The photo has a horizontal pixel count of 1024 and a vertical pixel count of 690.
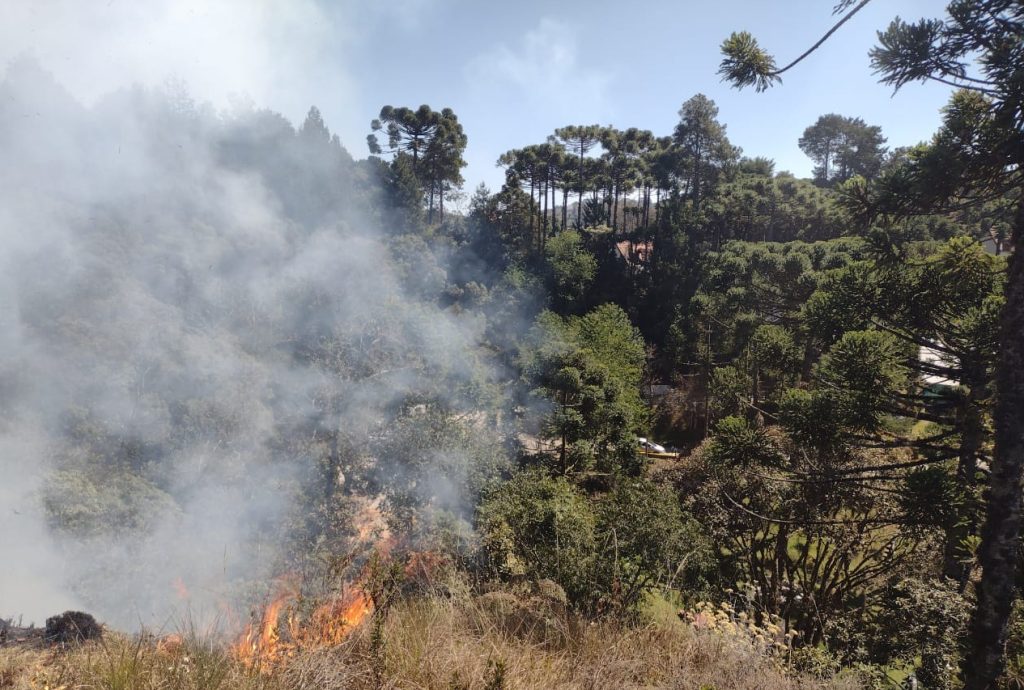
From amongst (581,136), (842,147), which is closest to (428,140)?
(581,136)

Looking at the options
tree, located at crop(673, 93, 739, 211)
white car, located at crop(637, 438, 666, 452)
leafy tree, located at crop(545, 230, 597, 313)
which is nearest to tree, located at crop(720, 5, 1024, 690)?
white car, located at crop(637, 438, 666, 452)

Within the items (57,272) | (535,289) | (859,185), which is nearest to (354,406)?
(57,272)

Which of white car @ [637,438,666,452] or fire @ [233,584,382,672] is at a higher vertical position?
fire @ [233,584,382,672]

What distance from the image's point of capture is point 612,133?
35562 mm

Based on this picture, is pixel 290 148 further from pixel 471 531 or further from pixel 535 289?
pixel 471 531

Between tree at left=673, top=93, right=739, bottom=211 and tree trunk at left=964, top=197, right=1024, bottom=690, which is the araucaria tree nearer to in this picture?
tree at left=673, top=93, right=739, bottom=211

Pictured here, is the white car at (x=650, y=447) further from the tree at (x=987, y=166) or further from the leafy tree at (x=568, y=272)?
the tree at (x=987, y=166)

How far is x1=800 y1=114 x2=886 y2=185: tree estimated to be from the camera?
34.4 meters

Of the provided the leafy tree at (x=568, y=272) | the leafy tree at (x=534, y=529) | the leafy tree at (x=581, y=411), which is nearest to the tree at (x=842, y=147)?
the leafy tree at (x=568, y=272)

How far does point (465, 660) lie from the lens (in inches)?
93.2

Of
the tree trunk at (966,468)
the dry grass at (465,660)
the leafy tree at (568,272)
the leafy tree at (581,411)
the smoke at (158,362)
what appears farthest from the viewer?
the leafy tree at (568,272)

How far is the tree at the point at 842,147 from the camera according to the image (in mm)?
34438

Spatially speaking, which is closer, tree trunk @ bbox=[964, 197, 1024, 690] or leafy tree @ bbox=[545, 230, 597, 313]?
tree trunk @ bbox=[964, 197, 1024, 690]

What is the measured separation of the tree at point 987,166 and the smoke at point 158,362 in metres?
6.49
